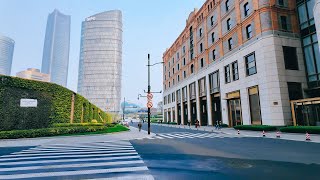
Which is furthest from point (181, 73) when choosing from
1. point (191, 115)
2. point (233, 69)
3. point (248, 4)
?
point (248, 4)

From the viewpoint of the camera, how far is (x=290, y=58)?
23797 millimetres

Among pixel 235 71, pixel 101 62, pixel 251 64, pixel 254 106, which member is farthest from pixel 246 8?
pixel 101 62

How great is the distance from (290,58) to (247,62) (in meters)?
4.85

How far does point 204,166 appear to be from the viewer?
6555mm

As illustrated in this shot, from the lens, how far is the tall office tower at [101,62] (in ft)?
516

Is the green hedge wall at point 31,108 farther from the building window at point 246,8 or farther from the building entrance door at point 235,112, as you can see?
the building window at point 246,8

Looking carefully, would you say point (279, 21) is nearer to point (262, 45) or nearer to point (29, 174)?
point (262, 45)

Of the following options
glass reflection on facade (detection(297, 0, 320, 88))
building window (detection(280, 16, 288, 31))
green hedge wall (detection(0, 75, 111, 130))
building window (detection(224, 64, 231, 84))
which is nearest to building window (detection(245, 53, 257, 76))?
building window (detection(224, 64, 231, 84))

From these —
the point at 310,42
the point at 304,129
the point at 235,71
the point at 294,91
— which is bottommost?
the point at 304,129

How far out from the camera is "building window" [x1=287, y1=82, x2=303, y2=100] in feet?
75.1

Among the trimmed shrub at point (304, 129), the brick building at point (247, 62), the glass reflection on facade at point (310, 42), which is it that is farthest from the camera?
the brick building at point (247, 62)

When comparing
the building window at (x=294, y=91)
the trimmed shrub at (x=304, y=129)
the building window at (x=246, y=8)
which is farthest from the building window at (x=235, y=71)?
the trimmed shrub at (x=304, y=129)

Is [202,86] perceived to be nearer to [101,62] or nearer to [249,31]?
[249,31]

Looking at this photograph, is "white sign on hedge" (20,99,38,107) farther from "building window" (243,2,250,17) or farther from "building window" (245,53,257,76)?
"building window" (243,2,250,17)
